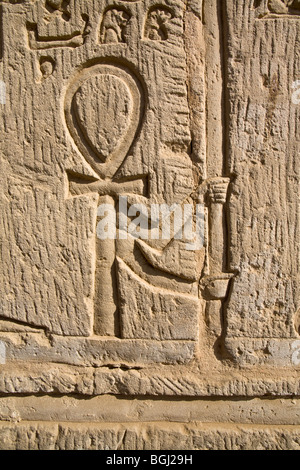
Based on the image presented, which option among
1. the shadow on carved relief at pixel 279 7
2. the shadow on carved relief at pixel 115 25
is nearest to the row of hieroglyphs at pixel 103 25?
the shadow on carved relief at pixel 115 25

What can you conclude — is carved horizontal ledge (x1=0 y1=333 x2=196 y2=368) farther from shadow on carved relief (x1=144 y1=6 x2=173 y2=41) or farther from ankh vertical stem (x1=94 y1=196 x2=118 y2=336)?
shadow on carved relief (x1=144 y1=6 x2=173 y2=41)

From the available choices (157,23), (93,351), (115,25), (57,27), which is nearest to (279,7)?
(157,23)

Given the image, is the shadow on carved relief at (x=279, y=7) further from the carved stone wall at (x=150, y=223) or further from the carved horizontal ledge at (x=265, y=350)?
the carved horizontal ledge at (x=265, y=350)

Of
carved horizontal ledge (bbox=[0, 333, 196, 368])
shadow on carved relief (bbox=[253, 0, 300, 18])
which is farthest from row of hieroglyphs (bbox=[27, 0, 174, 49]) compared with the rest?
carved horizontal ledge (bbox=[0, 333, 196, 368])

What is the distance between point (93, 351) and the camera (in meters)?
1.92

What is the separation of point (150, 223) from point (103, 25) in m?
0.94

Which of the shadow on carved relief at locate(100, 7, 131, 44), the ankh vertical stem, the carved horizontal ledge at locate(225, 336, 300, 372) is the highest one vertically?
the shadow on carved relief at locate(100, 7, 131, 44)

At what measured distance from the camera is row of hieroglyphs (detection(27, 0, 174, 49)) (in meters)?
1.84

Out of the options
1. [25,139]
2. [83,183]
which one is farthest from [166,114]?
[25,139]

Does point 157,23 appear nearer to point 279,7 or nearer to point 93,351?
point 279,7

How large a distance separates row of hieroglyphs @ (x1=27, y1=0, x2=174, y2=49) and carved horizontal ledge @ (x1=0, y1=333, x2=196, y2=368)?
1408 millimetres

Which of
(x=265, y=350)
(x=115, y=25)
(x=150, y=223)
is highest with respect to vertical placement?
(x=115, y=25)

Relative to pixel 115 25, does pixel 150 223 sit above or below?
below
